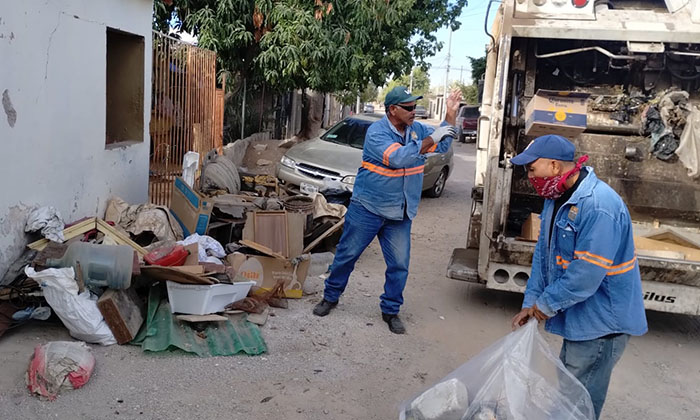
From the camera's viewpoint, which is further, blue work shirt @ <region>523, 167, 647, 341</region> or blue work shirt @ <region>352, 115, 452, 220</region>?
blue work shirt @ <region>352, 115, 452, 220</region>

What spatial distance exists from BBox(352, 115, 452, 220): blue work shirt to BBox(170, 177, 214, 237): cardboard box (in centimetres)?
189

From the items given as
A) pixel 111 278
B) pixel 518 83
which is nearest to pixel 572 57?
pixel 518 83

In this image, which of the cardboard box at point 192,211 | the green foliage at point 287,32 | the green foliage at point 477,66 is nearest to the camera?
the cardboard box at point 192,211

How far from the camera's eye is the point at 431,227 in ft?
30.1

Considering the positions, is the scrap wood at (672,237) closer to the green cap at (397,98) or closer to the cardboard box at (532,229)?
the cardboard box at (532,229)

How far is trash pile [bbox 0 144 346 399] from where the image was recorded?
3.95 metres

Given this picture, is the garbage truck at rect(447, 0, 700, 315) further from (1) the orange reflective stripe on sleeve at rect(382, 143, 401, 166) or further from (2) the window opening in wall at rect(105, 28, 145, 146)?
(2) the window opening in wall at rect(105, 28, 145, 146)

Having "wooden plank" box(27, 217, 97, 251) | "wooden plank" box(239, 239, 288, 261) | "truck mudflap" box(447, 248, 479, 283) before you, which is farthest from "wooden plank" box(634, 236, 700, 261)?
"wooden plank" box(27, 217, 97, 251)

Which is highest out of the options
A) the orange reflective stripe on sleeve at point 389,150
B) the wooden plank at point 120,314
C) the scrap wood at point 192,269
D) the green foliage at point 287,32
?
the green foliage at point 287,32

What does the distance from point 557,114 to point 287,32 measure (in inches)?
279

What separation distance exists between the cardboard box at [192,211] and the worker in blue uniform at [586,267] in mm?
3818

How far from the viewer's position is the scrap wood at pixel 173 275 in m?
4.20

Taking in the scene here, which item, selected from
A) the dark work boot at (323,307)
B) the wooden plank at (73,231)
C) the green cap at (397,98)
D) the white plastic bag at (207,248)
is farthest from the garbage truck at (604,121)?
the wooden plank at (73,231)

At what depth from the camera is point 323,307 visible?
5012 mm
